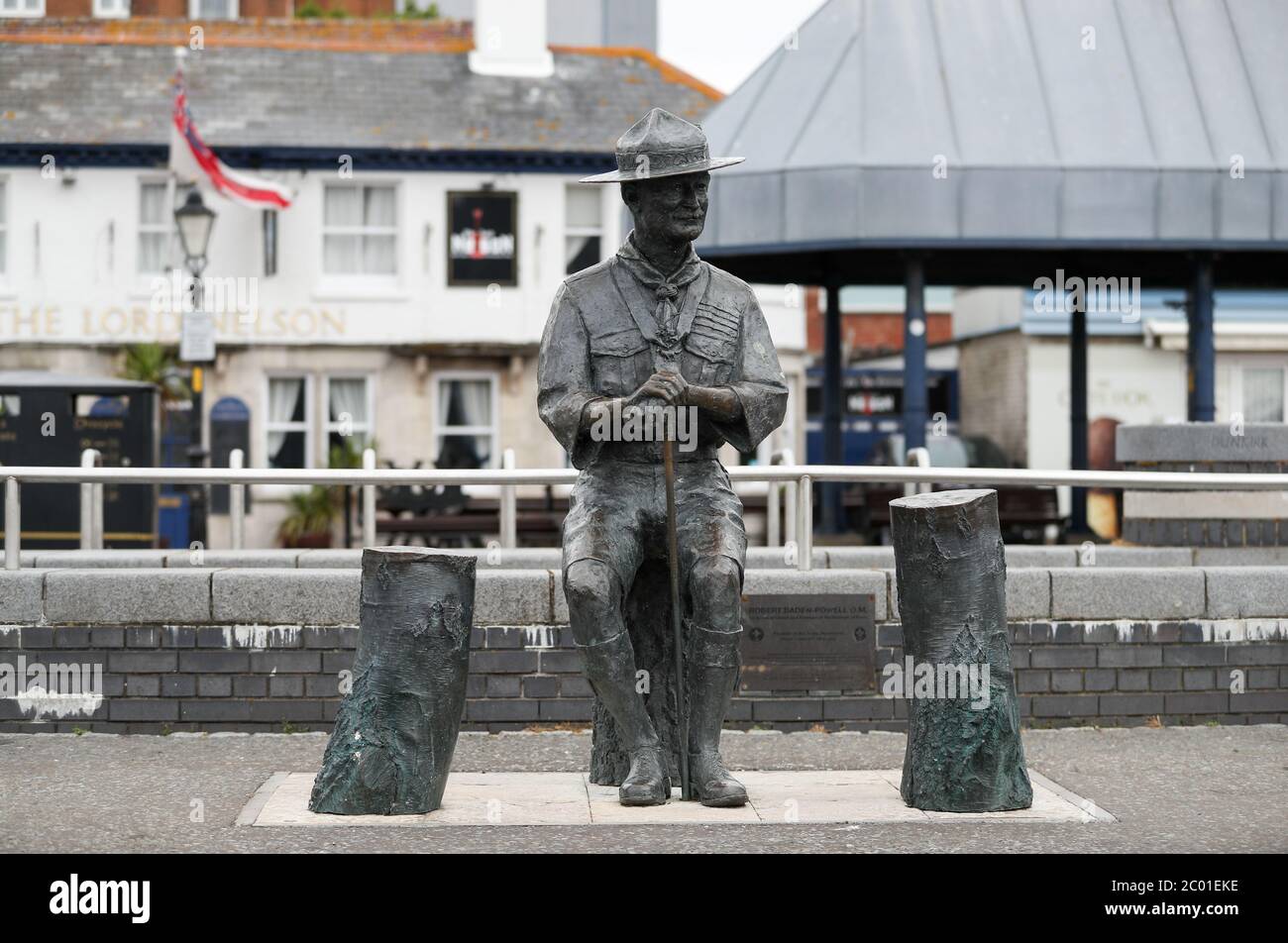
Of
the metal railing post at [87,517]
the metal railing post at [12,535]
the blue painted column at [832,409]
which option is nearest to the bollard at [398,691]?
the metal railing post at [12,535]

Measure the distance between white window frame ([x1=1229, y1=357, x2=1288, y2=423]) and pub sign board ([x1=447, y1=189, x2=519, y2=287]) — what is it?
1303 cm

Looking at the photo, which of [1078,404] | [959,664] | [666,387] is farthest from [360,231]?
[959,664]

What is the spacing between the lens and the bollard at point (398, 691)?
6785 millimetres

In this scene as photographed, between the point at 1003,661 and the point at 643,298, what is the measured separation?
1.92 metres

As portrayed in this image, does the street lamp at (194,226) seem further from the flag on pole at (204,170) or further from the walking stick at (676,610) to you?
the walking stick at (676,610)

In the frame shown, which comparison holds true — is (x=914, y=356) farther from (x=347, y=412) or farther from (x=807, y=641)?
(x=347, y=412)

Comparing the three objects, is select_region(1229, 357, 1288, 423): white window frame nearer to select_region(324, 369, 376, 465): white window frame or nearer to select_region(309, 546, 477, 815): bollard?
select_region(324, 369, 376, 465): white window frame

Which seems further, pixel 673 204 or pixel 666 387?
pixel 673 204

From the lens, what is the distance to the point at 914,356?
16.8 metres

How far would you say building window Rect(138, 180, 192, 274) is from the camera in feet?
89.1

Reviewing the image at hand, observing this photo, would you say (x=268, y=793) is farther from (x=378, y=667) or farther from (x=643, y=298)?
(x=643, y=298)

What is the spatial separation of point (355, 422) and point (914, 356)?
12435mm

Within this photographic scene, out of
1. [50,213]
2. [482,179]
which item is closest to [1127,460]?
[482,179]

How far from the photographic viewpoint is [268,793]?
725 centimetres
